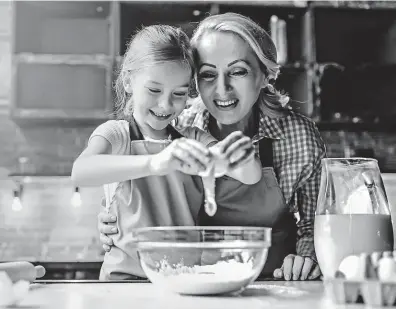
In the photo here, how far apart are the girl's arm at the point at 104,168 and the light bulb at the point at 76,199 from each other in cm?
167

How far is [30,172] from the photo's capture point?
288cm

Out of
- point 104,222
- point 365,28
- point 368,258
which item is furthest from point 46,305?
point 365,28

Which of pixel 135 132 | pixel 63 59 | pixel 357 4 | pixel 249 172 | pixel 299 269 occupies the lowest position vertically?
pixel 299 269

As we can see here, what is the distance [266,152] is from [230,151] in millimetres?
844

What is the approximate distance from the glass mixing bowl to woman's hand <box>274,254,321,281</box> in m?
0.53

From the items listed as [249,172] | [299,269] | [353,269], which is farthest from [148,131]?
[353,269]

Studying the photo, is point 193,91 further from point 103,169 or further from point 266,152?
point 103,169

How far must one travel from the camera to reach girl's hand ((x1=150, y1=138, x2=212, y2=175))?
84cm

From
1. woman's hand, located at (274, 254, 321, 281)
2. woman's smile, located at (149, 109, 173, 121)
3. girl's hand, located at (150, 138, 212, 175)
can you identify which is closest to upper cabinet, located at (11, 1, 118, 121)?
woman's smile, located at (149, 109, 173, 121)

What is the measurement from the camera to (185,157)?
2.82ft

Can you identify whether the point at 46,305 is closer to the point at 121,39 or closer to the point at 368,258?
the point at 368,258

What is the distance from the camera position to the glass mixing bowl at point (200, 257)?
772 millimetres

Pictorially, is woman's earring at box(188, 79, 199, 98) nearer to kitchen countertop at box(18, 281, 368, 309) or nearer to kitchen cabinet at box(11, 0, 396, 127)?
kitchen countertop at box(18, 281, 368, 309)

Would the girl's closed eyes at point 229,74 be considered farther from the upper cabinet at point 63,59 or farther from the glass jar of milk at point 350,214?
the upper cabinet at point 63,59
